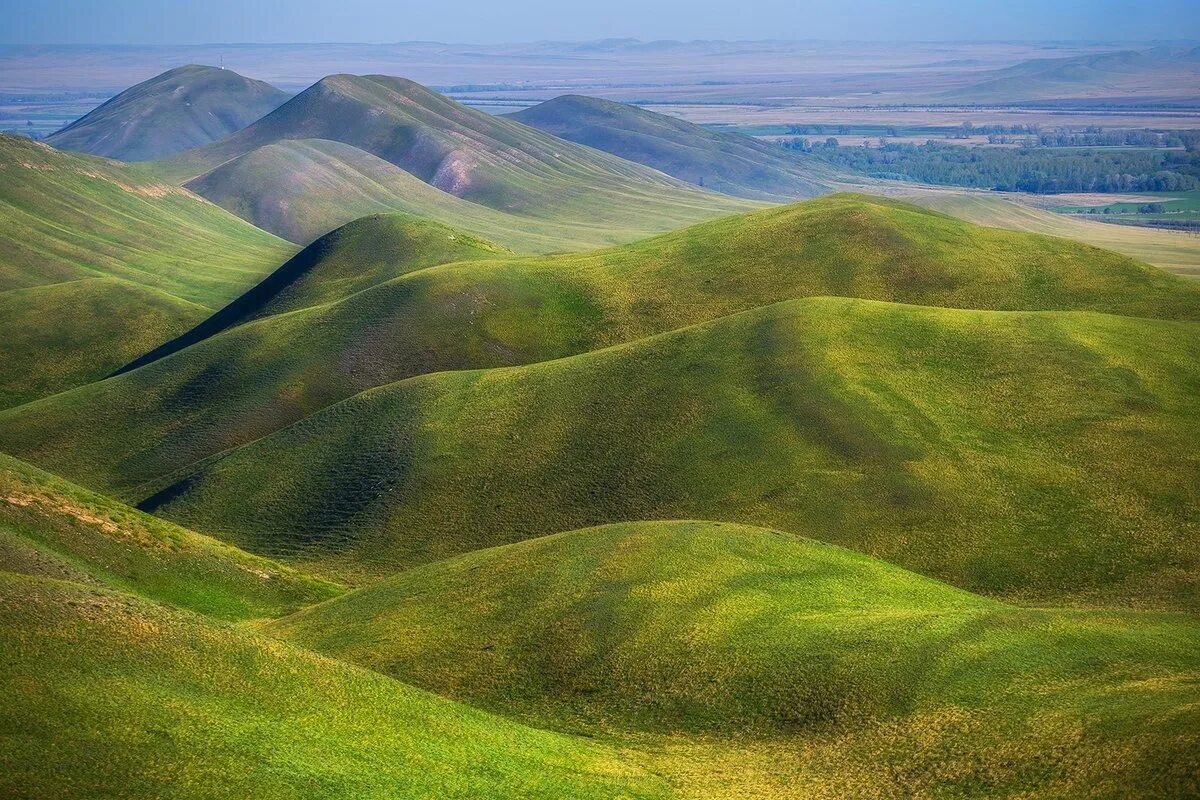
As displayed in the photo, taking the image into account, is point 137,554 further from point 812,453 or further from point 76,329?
point 76,329

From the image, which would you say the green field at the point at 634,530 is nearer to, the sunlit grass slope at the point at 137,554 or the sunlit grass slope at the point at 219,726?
the sunlit grass slope at the point at 219,726

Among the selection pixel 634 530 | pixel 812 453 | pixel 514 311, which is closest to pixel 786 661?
pixel 634 530

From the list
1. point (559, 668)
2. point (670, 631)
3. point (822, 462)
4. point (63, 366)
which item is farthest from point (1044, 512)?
point (63, 366)

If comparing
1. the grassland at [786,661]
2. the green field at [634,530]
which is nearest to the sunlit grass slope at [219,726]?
the green field at [634,530]

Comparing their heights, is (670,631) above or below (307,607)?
above

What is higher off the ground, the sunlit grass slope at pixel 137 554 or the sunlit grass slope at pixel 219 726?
the sunlit grass slope at pixel 219 726

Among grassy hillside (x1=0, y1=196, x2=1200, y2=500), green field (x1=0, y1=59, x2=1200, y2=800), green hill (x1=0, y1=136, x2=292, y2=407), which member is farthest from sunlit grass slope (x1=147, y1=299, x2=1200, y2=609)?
green hill (x1=0, y1=136, x2=292, y2=407)

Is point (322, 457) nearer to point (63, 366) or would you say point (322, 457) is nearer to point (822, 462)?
point (822, 462)
